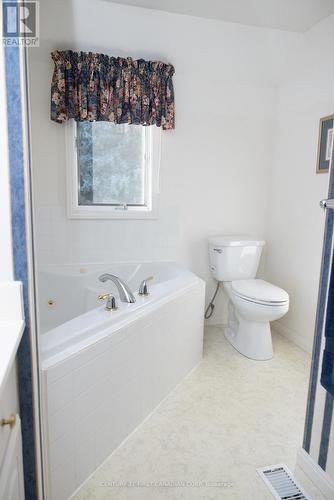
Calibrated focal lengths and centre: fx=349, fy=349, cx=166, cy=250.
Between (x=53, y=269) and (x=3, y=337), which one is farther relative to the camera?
(x=53, y=269)

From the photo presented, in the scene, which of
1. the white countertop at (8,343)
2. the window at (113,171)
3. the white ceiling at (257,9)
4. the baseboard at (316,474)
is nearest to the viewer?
the white countertop at (8,343)

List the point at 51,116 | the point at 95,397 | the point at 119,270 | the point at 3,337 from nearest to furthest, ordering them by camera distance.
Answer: the point at 3,337 < the point at 95,397 < the point at 51,116 < the point at 119,270

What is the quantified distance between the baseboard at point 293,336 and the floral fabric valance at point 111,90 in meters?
1.90

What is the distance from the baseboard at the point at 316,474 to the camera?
138 centimetres

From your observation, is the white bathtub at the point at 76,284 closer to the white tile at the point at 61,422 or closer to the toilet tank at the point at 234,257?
the toilet tank at the point at 234,257

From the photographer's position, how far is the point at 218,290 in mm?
3098

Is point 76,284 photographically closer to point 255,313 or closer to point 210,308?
point 210,308

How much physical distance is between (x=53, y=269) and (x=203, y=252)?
1.23 meters

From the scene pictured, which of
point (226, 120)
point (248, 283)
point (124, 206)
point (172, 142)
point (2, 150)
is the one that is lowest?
→ point (248, 283)

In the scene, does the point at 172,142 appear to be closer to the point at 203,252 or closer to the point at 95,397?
the point at 203,252

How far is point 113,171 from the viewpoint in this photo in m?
2.79

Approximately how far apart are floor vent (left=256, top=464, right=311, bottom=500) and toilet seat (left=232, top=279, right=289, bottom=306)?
3.37ft

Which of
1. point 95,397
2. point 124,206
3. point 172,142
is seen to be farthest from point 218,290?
point 95,397

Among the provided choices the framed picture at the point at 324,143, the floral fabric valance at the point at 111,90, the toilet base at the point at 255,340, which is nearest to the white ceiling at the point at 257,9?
the floral fabric valance at the point at 111,90
